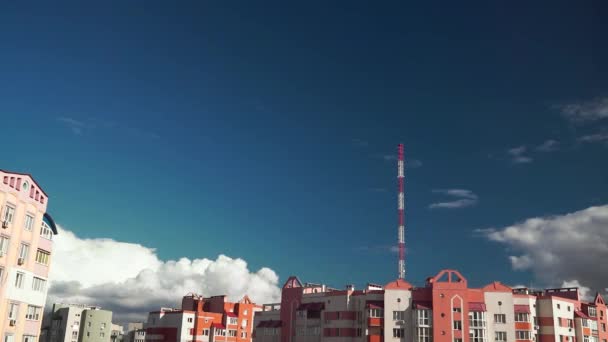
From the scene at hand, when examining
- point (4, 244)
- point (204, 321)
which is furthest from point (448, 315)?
point (4, 244)

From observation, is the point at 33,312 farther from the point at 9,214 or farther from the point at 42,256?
the point at 9,214

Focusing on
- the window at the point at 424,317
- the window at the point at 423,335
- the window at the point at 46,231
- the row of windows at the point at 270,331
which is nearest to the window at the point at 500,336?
the window at the point at 423,335

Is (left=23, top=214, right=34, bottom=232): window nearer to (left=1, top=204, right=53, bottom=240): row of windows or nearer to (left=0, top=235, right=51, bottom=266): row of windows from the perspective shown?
(left=1, top=204, right=53, bottom=240): row of windows

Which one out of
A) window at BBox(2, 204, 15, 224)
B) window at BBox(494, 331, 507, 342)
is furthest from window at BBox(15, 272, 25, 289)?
window at BBox(494, 331, 507, 342)

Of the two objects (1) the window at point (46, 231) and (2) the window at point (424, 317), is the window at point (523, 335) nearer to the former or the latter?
(2) the window at point (424, 317)

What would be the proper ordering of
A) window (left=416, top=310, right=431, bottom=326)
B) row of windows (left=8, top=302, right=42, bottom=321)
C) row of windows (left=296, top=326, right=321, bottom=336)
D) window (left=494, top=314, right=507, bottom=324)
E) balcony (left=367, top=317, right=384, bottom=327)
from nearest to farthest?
row of windows (left=8, top=302, right=42, bottom=321) → window (left=416, top=310, right=431, bottom=326) → window (left=494, top=314, right=507, bottom=324) → balcony (left=367, top=317, right=384, bottom=327) → row of windows (left=296, top=326, right=321, bottom=336)

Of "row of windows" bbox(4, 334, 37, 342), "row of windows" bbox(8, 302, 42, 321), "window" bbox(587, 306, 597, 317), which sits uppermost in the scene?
"window" bbox(587, 306, 597, 317)

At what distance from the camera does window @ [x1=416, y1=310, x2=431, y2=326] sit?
10551cm

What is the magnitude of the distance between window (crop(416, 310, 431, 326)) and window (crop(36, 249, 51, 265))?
2527 inches

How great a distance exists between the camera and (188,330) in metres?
138

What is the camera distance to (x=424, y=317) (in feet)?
348

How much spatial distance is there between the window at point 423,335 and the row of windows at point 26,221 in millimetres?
64313

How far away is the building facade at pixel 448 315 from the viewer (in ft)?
343

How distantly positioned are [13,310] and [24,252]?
594 cm
